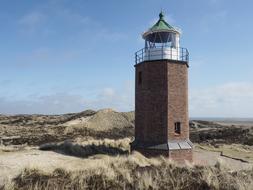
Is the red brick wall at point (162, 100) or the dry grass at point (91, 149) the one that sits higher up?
the red brick wall at point (162, 100)

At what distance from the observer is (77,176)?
11664mm

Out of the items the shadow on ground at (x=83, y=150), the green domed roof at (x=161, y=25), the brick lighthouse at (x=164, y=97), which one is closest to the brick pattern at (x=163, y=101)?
the brick lighthouse at (x=164, y=97)

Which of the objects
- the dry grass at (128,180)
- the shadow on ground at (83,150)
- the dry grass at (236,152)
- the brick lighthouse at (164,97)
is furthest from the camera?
the dry grass at (236,152)

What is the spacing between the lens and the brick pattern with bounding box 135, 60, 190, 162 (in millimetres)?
19562

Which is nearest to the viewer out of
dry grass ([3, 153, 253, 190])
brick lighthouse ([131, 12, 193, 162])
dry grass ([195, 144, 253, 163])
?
dry grass ([3, 153, 253, 190])

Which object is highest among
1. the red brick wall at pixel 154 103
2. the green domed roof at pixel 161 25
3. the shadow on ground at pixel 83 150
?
the green domed roof at pixel 161 25

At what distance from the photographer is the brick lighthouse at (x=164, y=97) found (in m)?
19.5

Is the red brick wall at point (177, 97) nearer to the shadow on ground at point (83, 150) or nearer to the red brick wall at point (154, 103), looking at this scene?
the red brick wall at point (154, 103)

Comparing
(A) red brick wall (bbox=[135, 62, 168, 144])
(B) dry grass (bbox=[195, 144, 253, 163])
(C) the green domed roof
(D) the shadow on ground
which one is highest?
(C) the green domed roof

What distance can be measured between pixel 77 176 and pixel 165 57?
10.4 m

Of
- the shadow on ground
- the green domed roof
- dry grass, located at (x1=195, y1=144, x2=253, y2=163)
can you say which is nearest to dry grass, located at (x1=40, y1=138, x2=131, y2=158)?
the shadow on ground

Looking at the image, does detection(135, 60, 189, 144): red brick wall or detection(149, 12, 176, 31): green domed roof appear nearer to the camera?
detection(135, 60, 189, 144): red brick wall

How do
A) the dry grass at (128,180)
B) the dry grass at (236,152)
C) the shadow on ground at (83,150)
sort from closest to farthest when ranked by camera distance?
the dry grass at (128,180)
the shadow on ground at (83,150)
the dry grass at (236,152)

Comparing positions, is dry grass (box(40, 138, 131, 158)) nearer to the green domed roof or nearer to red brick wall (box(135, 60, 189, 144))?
red brick wall (box(135, 60, 189, 144))
